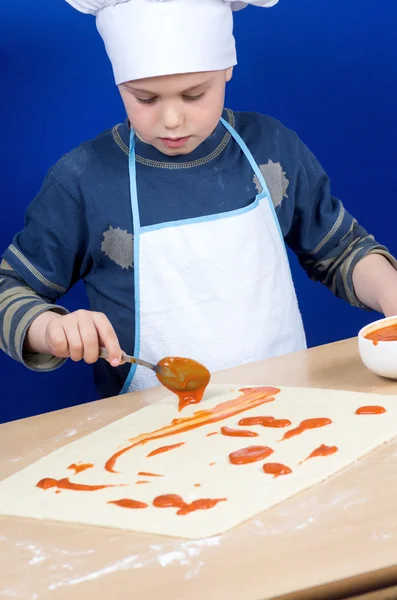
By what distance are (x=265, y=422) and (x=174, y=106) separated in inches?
20.2

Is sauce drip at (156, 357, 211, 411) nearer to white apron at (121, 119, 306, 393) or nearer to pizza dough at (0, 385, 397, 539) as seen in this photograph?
pizza dough at (0, 385, 397, 539)

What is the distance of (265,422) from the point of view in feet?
3.25

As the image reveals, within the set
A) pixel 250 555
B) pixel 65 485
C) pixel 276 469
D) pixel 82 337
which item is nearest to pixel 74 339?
pixel 82 337

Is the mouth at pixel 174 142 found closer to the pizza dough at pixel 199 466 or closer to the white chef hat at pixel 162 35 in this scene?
the white chef hat at pixel 162 35

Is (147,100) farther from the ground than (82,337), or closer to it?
farther from the ground

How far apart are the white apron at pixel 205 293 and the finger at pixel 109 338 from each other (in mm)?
244

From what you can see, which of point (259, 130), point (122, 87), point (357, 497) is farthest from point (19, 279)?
point (357, 497)

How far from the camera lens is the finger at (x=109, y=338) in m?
1.13

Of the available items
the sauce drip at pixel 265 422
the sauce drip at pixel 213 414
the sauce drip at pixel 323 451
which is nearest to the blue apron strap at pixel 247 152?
the sauce drip at pixel 213 414

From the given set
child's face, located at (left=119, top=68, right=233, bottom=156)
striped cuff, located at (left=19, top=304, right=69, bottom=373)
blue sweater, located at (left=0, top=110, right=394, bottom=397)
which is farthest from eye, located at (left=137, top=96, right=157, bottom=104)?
striped cuff, located at (left=19, top=304, right=69, bottom=373)

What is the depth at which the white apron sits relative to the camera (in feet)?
4.57

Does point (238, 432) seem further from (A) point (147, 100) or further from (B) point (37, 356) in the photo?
(A) point (147, 100)

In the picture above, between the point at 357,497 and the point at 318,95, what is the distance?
53.2 inches

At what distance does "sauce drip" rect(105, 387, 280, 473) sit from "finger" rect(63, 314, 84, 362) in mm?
174
